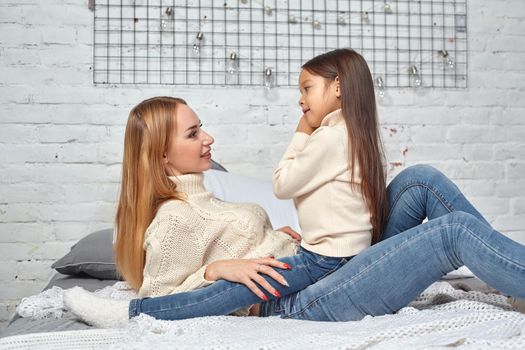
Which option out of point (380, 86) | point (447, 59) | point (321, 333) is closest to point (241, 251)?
point (321, 333)

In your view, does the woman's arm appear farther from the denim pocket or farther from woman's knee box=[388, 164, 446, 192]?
woman's knee box=[388, 164, 446, 192]

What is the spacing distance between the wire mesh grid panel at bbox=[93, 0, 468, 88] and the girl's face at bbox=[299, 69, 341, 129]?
42.6 inches

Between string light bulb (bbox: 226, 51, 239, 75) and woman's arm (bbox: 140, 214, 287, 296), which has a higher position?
string light bulb (bbox: 226, 51, 239, 75)

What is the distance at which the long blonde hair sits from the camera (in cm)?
156

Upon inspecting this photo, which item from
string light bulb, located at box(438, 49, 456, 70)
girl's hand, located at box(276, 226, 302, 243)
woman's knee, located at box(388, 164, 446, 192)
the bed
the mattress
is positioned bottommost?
the mattress

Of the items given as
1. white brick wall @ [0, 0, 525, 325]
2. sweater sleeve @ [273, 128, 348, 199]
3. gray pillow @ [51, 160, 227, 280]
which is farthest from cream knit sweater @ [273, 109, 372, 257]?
white brick wall @ [0, 0, 525, 325]

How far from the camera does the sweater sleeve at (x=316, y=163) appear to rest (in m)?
1.48

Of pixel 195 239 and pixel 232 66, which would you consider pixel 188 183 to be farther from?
pixel 232 66

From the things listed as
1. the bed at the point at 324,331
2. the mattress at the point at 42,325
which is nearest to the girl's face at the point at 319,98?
the bed at the point at 324,331

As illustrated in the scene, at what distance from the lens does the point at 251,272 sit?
141cm

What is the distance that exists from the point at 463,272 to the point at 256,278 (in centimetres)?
89

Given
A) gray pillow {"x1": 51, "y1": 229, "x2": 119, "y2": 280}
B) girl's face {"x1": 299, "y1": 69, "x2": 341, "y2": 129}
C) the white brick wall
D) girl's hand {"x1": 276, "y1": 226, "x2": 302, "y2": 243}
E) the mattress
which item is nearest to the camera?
the mattress

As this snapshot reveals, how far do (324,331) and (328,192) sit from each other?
386 mm

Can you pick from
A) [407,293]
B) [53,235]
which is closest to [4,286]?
[53,235]
